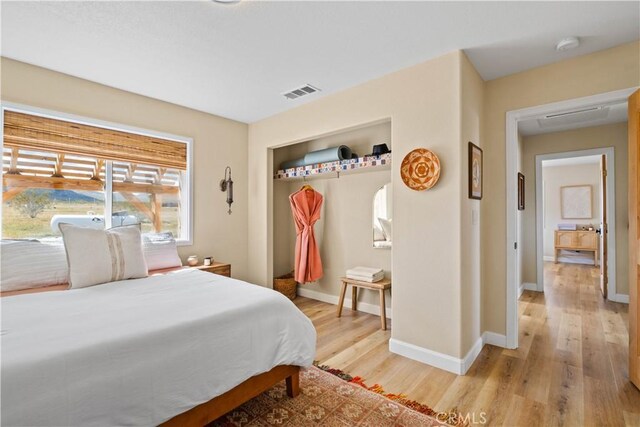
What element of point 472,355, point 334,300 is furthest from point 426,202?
point 334,300

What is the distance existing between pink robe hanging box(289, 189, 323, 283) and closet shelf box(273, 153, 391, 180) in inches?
10.9

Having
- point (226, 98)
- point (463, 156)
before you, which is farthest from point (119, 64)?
point (463, 156)

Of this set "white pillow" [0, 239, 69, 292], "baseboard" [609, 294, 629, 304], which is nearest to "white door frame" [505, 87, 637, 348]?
"baseboard" [609, 294, 629, 304]

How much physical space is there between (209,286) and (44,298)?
958 mm

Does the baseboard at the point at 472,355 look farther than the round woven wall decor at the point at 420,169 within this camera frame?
No

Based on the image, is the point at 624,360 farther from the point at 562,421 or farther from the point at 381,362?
the point at 381,362

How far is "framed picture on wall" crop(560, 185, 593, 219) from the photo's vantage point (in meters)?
7.58

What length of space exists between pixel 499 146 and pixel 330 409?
2.67 m

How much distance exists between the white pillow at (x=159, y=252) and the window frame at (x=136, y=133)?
0.39 metres

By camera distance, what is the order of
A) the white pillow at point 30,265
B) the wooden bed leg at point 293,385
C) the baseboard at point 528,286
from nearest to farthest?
the wooden bed leg at point 293,385 < the white pillow at point 30,265 < the baseboard at point 528,286

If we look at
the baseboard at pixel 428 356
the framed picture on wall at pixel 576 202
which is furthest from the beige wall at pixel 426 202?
the framed picture on wall at pixel 576 202

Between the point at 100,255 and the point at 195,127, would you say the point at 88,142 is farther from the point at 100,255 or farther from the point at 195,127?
the point at 100,255

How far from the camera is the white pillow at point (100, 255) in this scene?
220 centimetres

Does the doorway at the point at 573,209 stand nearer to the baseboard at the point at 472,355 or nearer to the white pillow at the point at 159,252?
the baseboard at the point at 472,355
